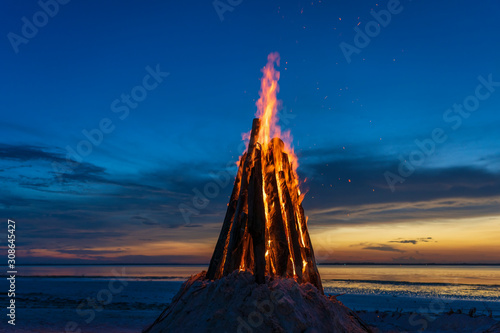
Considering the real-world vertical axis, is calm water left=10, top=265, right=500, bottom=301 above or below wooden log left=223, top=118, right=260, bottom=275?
below

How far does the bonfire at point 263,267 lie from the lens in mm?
7410

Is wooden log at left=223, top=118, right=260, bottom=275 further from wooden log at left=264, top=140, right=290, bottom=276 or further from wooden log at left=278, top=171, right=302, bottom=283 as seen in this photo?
wooden log at left=278, top=171, right=302, bottom=283

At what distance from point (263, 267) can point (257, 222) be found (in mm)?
926

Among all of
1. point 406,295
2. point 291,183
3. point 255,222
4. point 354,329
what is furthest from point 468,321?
point 406,295

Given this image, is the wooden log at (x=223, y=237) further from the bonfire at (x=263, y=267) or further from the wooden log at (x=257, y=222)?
the wooden log at (x=257, y=222)

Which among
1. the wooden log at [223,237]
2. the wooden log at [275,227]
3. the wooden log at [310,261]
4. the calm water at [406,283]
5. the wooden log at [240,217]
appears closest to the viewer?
the wooden log at [240,217]

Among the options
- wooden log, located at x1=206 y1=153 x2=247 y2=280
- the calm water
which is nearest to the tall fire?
wooden log, located at x1=206 y1=153 x2=247 y2=280

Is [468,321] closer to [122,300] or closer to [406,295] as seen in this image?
[406,295]

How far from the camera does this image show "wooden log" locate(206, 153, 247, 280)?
901 cm

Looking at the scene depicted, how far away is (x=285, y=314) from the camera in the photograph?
24.1ft

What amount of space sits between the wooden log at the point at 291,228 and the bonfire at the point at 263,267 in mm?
23

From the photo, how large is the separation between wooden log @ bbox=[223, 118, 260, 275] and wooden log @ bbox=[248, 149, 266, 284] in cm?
42

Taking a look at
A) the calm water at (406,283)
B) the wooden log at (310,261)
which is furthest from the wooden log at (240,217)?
the calm water at (406,283)

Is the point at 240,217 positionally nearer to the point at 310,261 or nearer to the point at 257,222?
the point at 257,222
